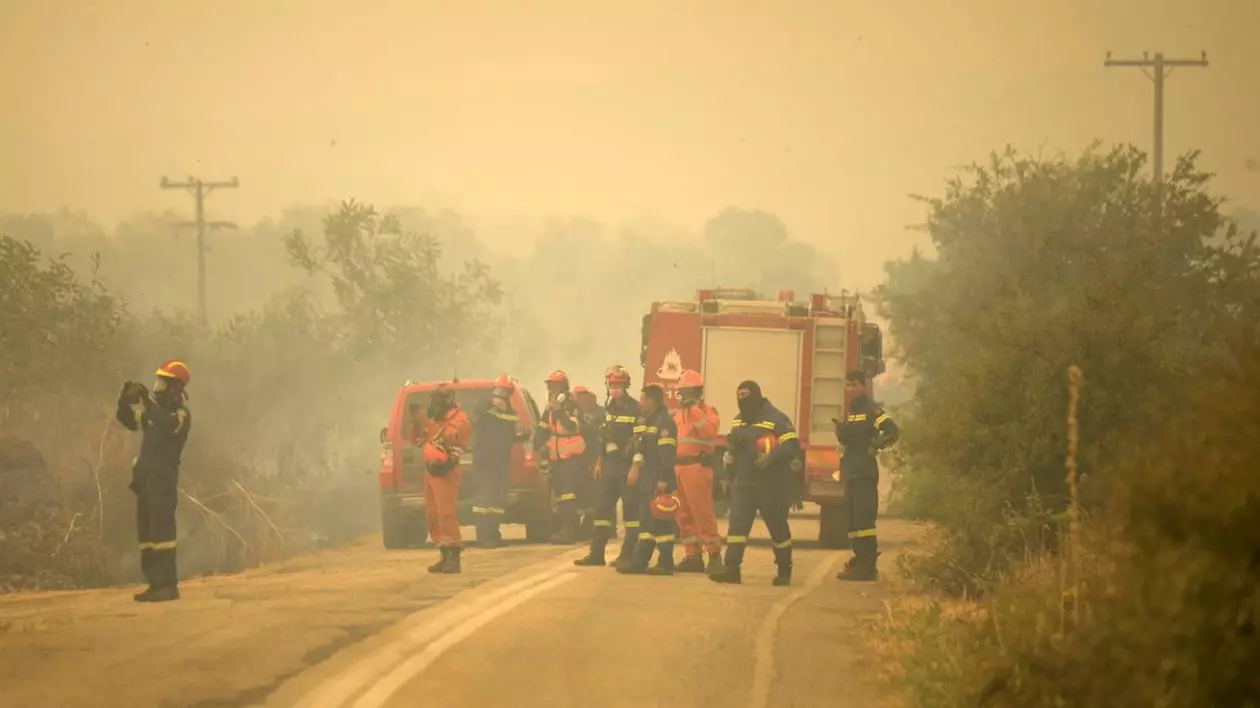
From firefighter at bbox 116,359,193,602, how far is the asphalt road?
1.22 feet

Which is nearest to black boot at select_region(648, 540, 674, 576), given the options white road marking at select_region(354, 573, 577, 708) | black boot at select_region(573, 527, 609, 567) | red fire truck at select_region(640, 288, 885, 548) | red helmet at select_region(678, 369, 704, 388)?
black boot at select_region(573, 527, 609, 567)

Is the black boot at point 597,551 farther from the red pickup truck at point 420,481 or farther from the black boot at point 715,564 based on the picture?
the red pickup truck at point 420,481

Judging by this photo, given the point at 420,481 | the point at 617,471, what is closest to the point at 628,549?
the point at 617,471

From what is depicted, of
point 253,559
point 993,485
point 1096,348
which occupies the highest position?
point 1096,348

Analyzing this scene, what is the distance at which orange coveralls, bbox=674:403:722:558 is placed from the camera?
16.0m

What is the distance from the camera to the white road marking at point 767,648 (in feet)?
31.1

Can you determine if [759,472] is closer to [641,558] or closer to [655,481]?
[655,481]

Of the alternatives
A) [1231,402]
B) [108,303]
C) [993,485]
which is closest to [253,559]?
[108,303]

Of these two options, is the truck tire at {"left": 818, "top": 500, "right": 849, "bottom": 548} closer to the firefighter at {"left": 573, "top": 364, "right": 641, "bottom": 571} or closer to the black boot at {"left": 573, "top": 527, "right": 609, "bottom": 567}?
the firefighter at {"left": 573, "top": 364, "right": 641, "bottom": 571}

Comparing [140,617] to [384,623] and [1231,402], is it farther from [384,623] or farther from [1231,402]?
[1231,402]

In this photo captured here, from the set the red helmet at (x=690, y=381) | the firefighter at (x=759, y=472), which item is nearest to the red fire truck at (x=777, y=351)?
the red helmet at (x=690, y=381)

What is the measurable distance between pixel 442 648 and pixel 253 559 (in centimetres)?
1215

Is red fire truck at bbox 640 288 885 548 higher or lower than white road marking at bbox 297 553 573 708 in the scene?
higher

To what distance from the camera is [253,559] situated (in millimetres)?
22391
